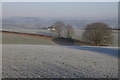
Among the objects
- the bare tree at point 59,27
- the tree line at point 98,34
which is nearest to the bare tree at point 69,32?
the bare tree at point 59,27

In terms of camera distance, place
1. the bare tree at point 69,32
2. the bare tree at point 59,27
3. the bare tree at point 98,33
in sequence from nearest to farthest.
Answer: the bare tree at point 98,33, the bare tree at point 69,32, the bare tree at point 59,27

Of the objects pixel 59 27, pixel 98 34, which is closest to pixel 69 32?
pixel 59 27

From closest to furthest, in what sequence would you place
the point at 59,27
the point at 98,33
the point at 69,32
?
1. the point at 98,33
2. the point at 69,32
3. the point at 59,27

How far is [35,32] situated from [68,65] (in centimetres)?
3643

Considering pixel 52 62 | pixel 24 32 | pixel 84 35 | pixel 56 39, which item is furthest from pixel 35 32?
pixel 52 62

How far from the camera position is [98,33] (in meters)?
40.0

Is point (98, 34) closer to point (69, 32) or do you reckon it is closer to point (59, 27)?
point (69, 32)

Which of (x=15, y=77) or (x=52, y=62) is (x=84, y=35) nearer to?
(x=52, y=62)

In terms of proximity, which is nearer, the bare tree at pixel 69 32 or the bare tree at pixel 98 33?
the bare tree at pixel 98 33

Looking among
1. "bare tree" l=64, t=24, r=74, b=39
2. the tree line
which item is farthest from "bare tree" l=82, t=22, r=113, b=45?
"bare tree" l=64, t=24, r=74, b=39

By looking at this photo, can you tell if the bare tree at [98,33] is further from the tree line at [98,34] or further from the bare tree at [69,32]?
the bare tree at [69,32]

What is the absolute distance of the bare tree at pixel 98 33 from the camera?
39.8 meters

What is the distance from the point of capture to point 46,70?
856 cm

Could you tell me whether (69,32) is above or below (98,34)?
above
